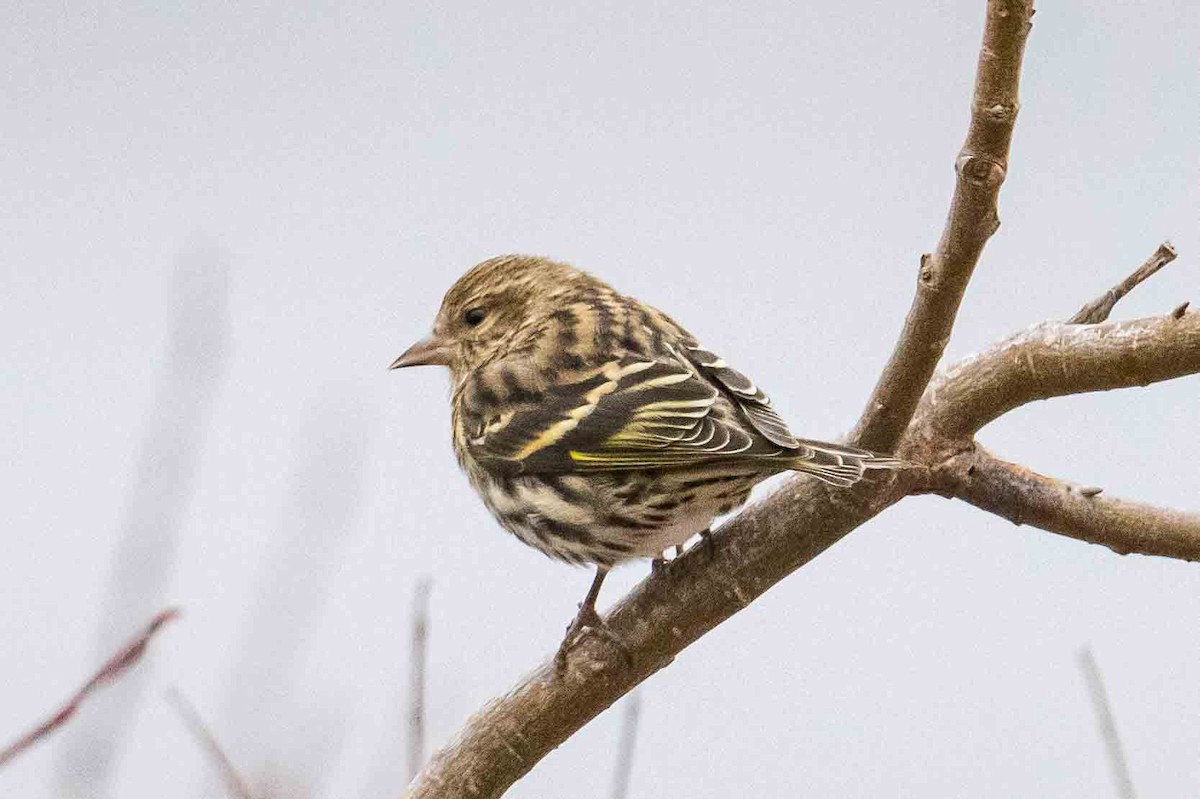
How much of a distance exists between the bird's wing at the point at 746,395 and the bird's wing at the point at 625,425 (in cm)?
1

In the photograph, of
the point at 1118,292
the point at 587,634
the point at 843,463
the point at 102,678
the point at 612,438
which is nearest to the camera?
the point at 102,678

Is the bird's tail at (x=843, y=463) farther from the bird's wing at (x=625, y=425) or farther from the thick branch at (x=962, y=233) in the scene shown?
the bird's wing at (x=625, y=425)

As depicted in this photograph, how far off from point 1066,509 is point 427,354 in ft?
8.01

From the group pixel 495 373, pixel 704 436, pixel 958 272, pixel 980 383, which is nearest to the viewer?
pixel 958 272

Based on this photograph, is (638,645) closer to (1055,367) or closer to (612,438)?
(612,438)

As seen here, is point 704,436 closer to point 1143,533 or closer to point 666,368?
point 666,368

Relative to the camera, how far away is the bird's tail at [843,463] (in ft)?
10.8

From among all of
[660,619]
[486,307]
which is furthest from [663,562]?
[486,307]

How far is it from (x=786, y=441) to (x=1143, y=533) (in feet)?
2.92

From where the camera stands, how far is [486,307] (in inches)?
205

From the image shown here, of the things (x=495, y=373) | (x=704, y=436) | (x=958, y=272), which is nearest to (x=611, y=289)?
(x=495, y=373)

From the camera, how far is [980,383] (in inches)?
138

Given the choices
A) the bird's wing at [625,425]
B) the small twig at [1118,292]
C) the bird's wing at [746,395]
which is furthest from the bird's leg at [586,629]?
the small twig at [1118,292]

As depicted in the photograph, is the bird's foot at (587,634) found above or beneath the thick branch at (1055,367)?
beneath
